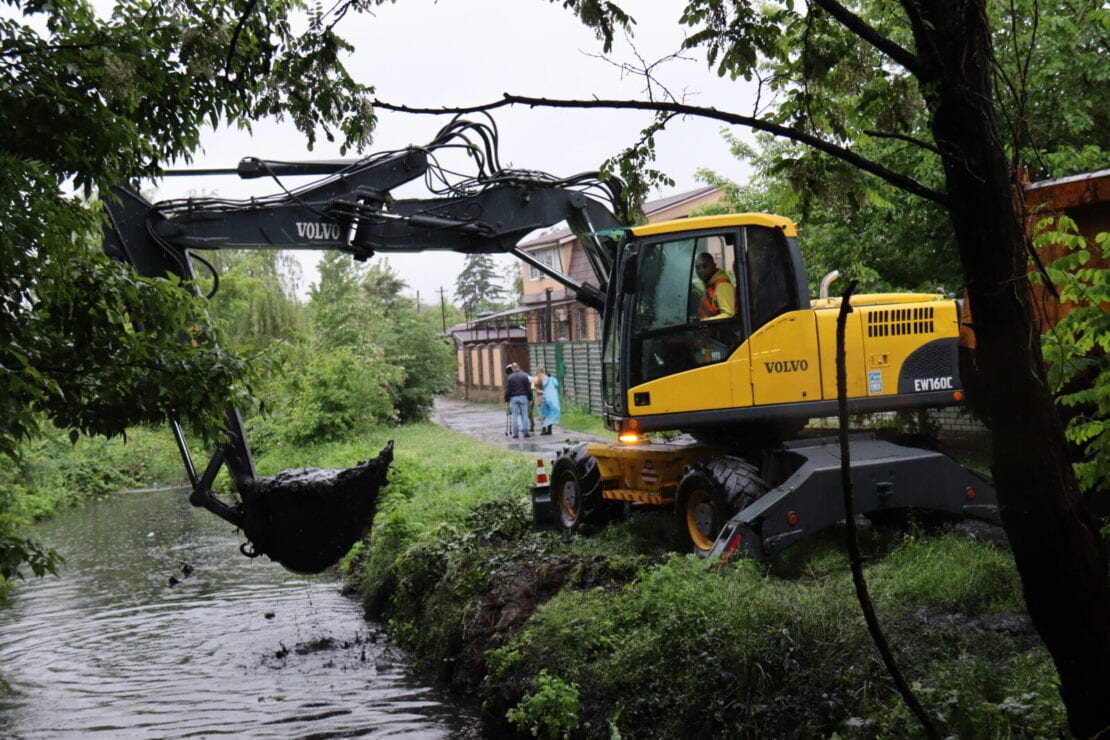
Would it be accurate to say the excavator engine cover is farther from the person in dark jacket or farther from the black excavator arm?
the person in dark jacket

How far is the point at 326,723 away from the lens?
8.65m

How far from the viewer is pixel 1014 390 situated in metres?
3.32

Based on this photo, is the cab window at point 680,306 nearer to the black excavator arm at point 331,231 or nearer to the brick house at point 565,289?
the black excavator arm at point 331,231

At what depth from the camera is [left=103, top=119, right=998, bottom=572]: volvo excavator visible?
29.8 feet

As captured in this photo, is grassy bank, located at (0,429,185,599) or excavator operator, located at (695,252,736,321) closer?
excavator operator, located at (695,252,736,321)

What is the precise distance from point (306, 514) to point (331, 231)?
2.65 m

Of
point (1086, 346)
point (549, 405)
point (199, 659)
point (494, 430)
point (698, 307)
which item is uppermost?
point (698, 307)

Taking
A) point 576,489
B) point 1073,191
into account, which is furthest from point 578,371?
point 1073,191

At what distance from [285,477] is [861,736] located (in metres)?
6.25

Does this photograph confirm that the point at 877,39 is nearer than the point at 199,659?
Yes

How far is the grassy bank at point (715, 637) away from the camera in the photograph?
5.64 metres

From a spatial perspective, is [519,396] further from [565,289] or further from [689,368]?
[565,289]

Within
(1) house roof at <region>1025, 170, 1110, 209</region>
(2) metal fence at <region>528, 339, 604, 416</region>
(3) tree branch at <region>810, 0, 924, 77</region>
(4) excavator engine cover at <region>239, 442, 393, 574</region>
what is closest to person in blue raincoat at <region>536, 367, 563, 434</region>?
(2) metal fence at <region>528, 339, 604, 416</region>

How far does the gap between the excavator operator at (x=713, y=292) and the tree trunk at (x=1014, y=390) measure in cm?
606
